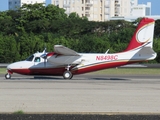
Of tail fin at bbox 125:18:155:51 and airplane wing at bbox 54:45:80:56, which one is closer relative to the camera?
airplane wing at bbox 54:45:80:56

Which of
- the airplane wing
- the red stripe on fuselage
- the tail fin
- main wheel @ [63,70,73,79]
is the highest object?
the tail fin

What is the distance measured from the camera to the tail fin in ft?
113

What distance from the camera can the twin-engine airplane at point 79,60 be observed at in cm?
3412

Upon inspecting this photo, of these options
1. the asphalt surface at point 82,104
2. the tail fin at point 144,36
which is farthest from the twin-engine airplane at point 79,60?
the asphalt surface at point 82,104

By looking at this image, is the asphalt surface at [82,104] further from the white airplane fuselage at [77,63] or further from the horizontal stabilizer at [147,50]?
the white airplane fuselage at [77,63]

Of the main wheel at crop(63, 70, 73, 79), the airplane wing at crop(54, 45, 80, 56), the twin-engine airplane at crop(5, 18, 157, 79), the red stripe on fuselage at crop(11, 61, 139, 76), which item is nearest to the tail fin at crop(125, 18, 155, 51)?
the twin-engine airplane at crop(5, 18, 157, 79)

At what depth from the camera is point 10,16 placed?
323 ft

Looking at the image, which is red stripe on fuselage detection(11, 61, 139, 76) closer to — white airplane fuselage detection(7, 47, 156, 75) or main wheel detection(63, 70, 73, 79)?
white airplane fuselage detection(7, 47, 156, 75)

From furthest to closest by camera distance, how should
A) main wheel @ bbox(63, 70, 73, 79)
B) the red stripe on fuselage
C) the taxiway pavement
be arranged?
the red stripe on fuselage, main wheel @ bbox(63, 70, 73, 79), the taxiway pavement

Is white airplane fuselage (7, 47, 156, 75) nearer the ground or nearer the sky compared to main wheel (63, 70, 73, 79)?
nearer the sky

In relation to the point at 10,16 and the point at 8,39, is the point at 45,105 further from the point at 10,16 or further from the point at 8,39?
the point at 10,16

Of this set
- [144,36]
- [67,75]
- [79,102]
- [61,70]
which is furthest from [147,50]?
[79,102]

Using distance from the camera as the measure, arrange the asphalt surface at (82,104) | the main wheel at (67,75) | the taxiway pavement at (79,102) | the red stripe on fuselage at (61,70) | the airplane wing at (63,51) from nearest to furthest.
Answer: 1. the asphalt surface at (82,104)
2. the taxiway pavement at (79,102)
3. the airplane wing at (63,51)
4. the main wheel at (67,75)
5. the red stripe on fuselage at (61,70)

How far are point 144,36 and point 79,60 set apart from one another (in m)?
4.66
